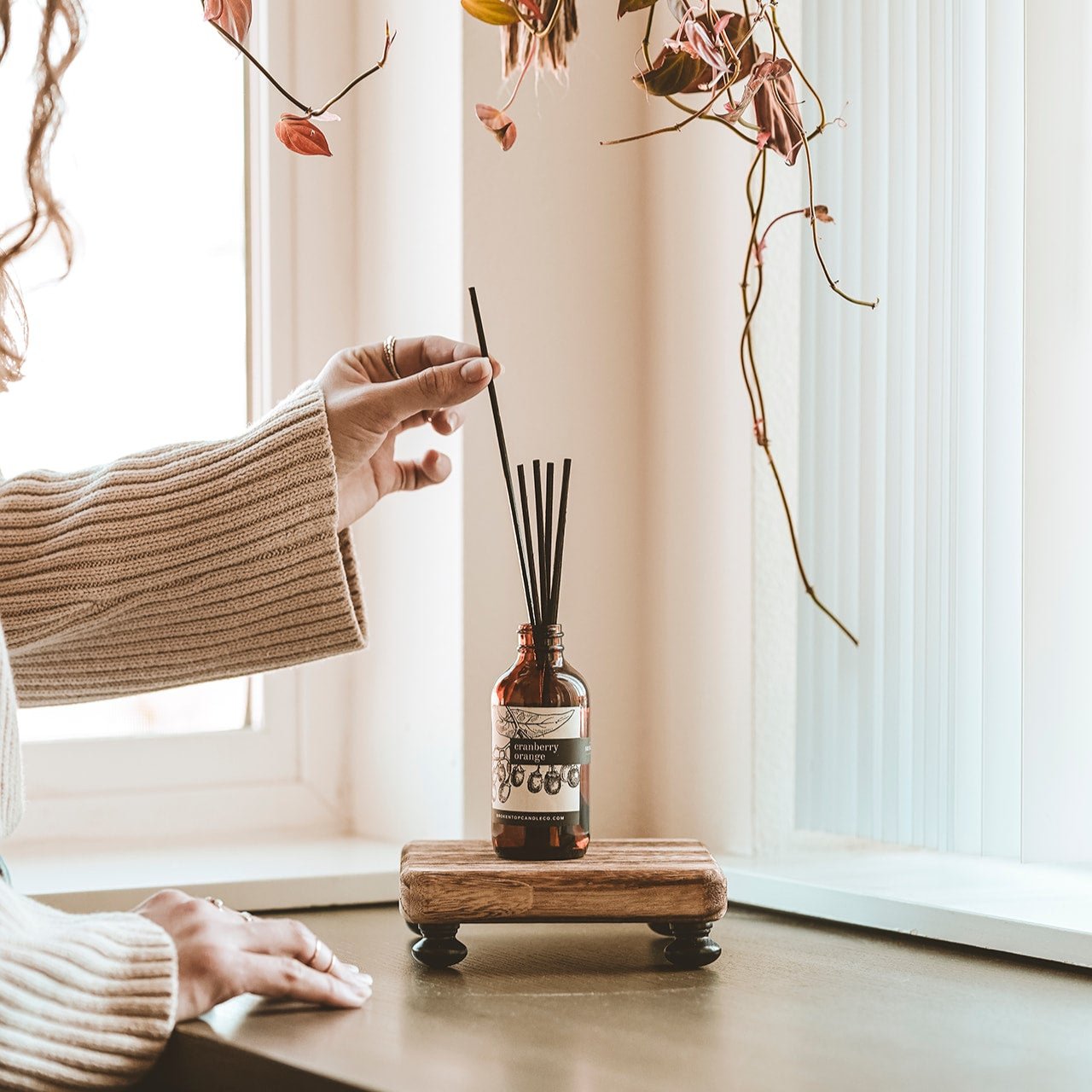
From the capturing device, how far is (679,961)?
1.00 metres

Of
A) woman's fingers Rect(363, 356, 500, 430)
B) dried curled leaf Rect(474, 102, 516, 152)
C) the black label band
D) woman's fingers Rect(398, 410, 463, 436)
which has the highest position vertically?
dried curled leaf Rect(474, 102, 516, 152)

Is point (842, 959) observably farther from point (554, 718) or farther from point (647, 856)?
point (554, 718)

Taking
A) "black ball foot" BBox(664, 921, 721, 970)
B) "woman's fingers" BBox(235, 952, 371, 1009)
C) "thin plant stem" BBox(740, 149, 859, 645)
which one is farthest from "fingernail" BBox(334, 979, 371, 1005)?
"thin plant stem" BBox(740, 149, 859, 645)

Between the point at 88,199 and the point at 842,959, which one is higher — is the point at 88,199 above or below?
above

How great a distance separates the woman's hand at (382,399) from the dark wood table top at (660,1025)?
354 mm

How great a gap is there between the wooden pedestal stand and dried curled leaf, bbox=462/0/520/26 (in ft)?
1.89

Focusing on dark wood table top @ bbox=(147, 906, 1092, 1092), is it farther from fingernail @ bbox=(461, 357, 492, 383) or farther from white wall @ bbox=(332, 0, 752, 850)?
fingernail @ bbox=(461, 357, 492, 383)

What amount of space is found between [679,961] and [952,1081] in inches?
10.6

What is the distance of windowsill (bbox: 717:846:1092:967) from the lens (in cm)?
101

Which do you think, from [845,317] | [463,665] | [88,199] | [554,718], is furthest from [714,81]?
[88,199]

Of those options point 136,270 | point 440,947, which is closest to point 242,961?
point 440,947

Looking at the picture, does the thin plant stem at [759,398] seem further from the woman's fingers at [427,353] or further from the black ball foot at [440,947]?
the black ball foot at [440,947]

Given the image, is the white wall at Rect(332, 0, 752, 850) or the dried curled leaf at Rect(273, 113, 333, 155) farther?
the white wall at Rect(332, 0, 752, 850)

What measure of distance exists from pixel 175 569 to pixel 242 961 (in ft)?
0.93
